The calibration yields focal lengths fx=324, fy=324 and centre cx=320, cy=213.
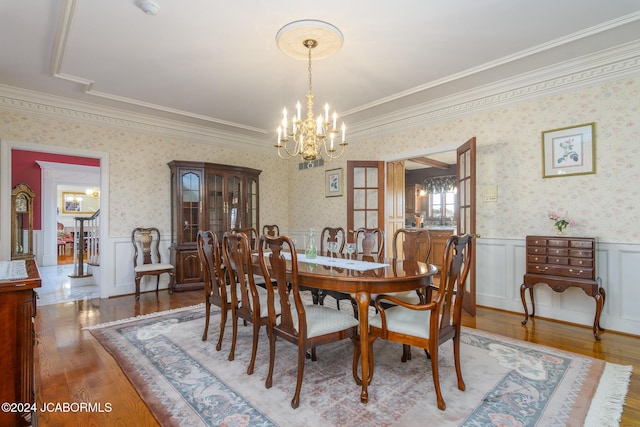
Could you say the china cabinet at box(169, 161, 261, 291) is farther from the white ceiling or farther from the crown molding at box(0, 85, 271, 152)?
the white ceiling

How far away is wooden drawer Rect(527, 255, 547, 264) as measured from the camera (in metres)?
3.17

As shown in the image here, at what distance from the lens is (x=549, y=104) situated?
3.45 metres

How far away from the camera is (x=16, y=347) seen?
159 centimetres

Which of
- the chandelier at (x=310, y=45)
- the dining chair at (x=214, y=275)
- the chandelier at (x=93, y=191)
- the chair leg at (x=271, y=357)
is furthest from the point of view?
the chandelier at (x=93, y=191)

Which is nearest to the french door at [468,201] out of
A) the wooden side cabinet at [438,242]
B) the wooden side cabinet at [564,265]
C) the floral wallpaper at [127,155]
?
the wooden side cabinet at [564,265]

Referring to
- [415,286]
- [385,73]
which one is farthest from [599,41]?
[415,286]

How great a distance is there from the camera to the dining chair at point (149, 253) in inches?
181

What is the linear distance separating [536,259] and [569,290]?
556 millimetres

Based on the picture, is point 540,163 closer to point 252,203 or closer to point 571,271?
point 571,271

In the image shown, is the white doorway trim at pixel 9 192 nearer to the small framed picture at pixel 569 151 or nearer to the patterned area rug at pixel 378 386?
the patterned area rug at pixel 378 386

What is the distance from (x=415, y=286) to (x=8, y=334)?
216 cm

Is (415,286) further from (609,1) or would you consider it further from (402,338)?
(609,1)

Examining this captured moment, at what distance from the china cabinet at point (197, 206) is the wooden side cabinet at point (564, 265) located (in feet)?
13.4

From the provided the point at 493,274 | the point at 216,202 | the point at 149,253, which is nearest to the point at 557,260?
the point at 493,274
